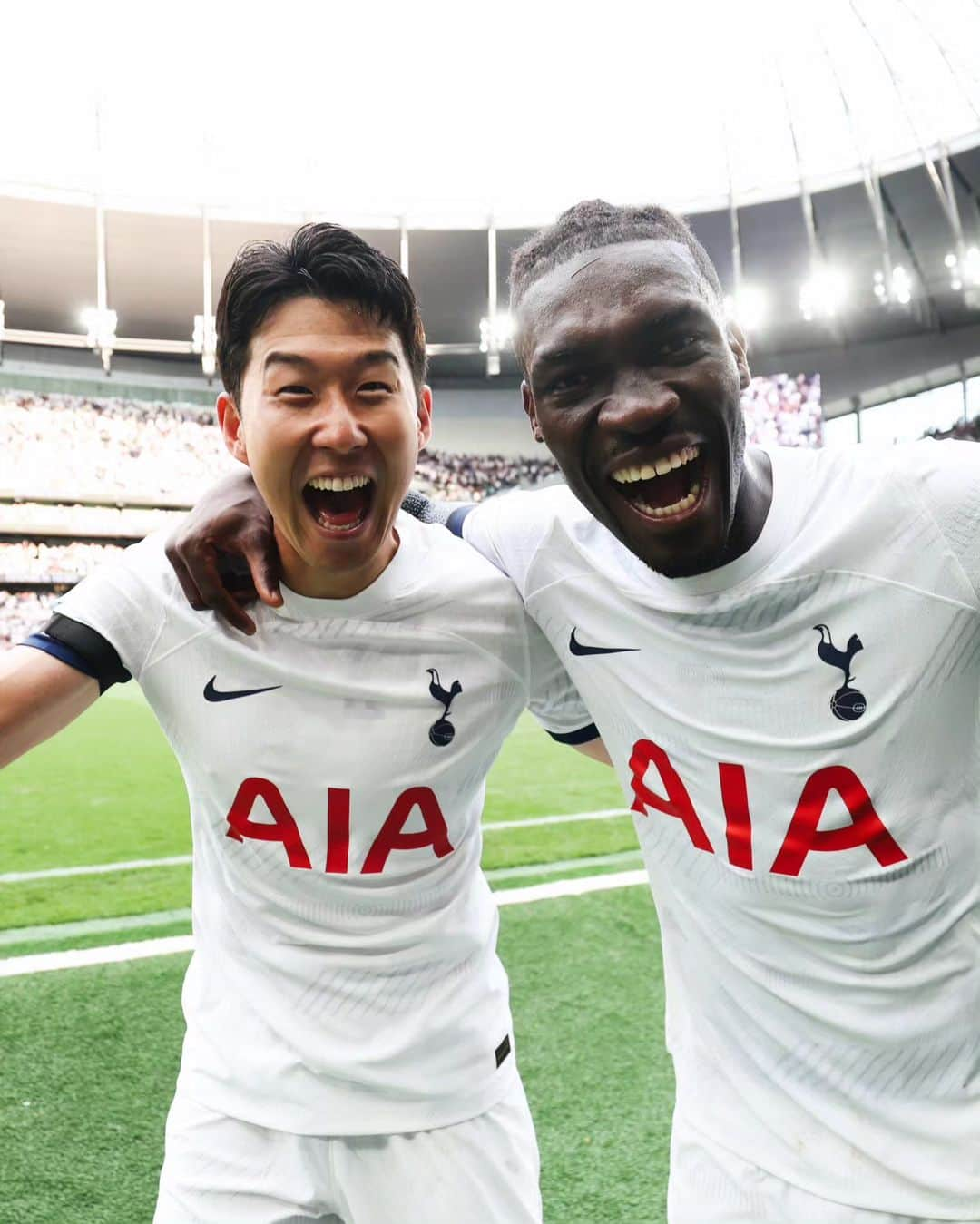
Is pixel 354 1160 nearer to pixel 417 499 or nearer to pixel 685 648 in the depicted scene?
pixel 685 648

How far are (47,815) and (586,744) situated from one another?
22.2ft

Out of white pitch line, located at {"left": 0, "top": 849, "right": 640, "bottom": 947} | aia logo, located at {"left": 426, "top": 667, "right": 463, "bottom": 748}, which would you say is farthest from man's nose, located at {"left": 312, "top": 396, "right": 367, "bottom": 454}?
white pitch line, located at {"left": 0, "top": 849, "right": 640, "bottom": 947}

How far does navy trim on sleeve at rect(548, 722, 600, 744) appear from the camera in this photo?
2.07m

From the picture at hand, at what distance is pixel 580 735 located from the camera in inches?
82.6

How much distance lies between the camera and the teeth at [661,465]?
Result: 1.43 m

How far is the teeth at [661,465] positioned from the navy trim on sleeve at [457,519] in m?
0.68

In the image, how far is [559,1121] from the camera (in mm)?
3023

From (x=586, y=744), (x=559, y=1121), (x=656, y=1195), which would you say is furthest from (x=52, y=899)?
(x=586, y=744)

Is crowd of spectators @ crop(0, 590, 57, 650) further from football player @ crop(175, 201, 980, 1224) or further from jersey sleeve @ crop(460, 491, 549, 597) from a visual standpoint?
football player @ crop(175, 201, 980, 1224)

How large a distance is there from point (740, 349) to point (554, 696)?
0.77m

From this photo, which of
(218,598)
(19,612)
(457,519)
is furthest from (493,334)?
(218,598)

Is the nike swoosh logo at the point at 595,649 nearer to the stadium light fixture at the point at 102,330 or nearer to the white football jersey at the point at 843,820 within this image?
the white football jersey at the point at 843,820

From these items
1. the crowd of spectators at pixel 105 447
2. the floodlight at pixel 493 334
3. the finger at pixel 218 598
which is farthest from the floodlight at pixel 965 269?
the finger at pixel 218 598

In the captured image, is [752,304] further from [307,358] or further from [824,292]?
[307,358]
